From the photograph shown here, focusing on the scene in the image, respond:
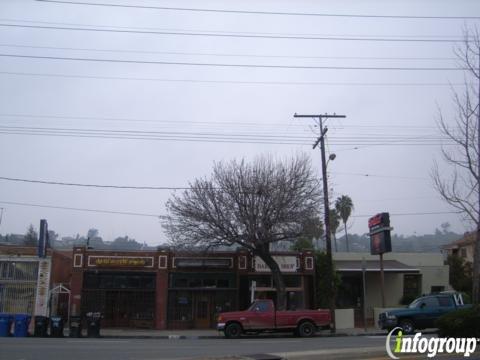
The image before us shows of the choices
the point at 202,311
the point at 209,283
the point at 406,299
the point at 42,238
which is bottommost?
the point at 202,311

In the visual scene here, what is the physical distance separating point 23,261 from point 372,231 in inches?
901

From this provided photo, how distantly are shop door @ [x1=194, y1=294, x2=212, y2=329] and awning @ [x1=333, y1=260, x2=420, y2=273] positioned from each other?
30.9 ft

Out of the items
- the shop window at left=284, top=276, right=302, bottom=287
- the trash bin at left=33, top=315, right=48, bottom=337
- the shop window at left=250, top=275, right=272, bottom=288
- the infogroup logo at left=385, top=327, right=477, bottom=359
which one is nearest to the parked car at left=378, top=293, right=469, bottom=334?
the shop window at left=284, top=276, right=302, bottom=287

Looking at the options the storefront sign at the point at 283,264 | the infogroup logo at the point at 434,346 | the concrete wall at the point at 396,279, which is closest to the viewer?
the infogroup logo at the point at 434,346

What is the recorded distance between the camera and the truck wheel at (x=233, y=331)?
2681 centimetres

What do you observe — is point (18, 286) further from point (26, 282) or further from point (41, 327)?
point (41, 327)

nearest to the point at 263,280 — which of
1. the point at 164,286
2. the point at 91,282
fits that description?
the point at 164,286

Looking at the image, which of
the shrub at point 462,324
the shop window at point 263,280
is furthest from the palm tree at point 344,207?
the shrub at point 462,324

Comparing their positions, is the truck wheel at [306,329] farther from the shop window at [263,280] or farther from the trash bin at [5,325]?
the trash bin at [5,325]

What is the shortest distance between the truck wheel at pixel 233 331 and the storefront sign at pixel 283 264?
9467 millimetres

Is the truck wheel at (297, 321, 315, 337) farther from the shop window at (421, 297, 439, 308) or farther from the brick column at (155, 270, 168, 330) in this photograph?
the brick column at (155, 270, 168, 330)

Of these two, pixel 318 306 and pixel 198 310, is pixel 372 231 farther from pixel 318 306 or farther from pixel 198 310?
pixel 198 310

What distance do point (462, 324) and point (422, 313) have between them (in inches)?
517

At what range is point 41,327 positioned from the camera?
96.6 feet
